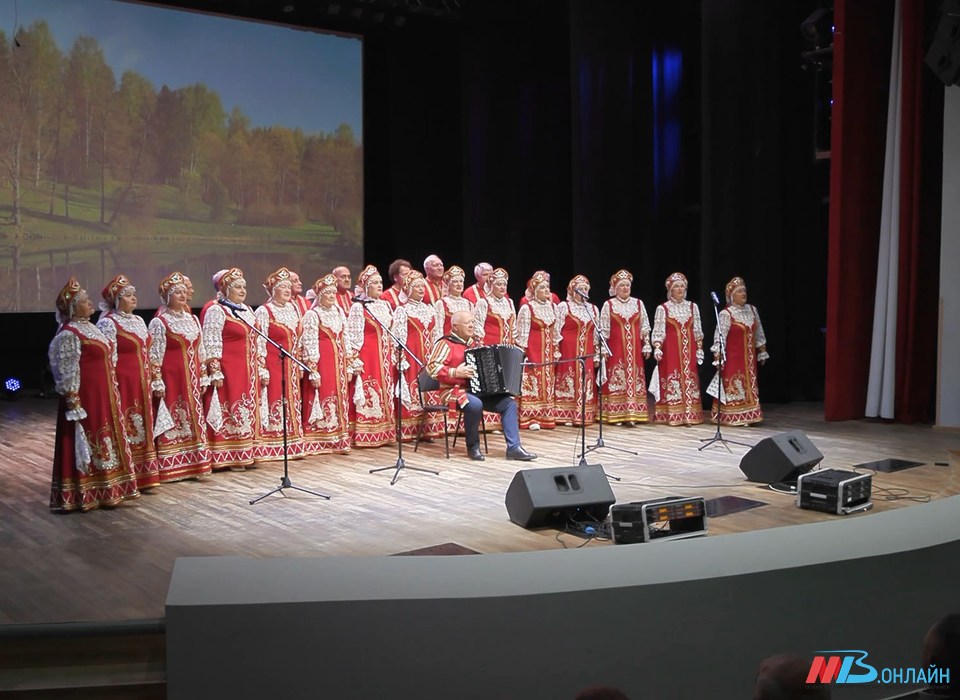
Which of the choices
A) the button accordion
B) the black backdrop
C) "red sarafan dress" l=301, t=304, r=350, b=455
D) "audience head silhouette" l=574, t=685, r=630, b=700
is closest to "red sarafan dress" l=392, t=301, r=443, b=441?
"red sarafan dress" l=301, t=304, r=350, b=455

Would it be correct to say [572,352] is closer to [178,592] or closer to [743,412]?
[743,412]

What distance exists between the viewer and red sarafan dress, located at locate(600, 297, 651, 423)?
9016 millimetres

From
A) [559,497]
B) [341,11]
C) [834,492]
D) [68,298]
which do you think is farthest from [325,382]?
[341,11]

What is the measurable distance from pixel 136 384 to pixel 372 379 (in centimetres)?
210

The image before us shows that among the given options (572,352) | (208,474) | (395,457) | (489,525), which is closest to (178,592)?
(489,525)

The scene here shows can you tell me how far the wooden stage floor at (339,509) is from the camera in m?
4.50

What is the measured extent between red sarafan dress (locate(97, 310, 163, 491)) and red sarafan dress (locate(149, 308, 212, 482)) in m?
0.14

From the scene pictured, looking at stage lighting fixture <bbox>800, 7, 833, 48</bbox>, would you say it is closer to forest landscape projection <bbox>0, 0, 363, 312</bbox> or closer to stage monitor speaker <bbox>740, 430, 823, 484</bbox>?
stage monitor speaker <bbox>740, 430, 823, 484</bbox>

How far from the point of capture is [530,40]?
37.9 feet

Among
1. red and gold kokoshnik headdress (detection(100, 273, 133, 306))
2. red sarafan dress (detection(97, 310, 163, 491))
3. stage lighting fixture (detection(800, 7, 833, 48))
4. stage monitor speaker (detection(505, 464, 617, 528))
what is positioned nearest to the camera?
stage monitor speaker (detection(505, 464, 617, 528))

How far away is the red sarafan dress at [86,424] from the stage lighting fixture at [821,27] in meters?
7.02

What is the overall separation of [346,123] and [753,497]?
7.26 metres
